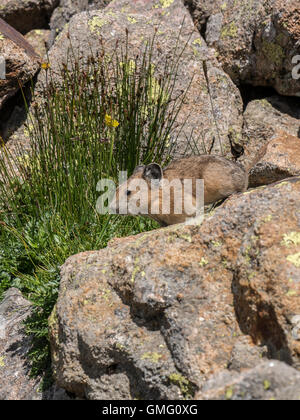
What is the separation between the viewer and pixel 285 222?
10.3 ft

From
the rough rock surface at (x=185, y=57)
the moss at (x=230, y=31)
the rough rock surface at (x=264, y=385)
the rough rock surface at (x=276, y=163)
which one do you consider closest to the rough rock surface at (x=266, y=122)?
the rough rock surface at (x=185, y=57)

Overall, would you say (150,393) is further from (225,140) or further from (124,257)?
(225,140)

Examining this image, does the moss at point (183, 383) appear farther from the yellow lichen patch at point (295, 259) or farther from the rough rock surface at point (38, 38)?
the rough rock surface at point (38, 38)

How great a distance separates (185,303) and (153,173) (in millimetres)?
2015

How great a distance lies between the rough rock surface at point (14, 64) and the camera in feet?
22.8

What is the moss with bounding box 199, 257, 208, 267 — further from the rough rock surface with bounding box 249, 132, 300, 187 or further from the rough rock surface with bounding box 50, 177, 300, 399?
the rough rock surface with bounding box 249, 132, 300, 187

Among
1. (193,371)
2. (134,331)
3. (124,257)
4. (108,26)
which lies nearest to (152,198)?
(124,257)

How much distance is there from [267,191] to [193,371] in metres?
1.24

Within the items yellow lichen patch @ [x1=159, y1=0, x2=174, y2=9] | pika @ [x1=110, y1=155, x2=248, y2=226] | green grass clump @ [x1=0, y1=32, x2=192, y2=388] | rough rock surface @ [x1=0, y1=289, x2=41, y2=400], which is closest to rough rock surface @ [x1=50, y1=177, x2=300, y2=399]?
rough rock surface @ [x1=0, y1=289, x2=41, y2=400]

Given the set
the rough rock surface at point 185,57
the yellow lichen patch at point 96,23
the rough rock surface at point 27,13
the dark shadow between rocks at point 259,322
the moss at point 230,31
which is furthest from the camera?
the rough rock surface at point 27,13

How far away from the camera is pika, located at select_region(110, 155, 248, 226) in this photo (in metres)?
A: 4.92

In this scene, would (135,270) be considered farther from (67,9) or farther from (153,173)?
(67,9)

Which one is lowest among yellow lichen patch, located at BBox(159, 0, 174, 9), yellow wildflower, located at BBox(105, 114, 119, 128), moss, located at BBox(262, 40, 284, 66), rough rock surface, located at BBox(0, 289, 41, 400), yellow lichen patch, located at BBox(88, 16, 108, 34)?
rough rock surface, located at BBox(0, 289, 41, 400)

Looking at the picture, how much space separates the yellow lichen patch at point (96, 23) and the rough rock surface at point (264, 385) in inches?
232
